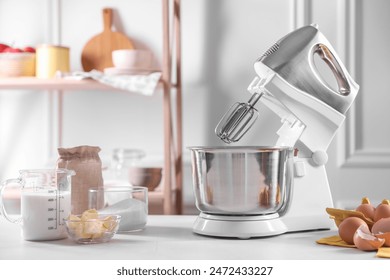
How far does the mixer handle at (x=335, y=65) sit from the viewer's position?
4.47 ft

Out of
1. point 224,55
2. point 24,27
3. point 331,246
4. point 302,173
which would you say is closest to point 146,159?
point 224,55

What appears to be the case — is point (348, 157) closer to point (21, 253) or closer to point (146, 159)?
point (146, 159)

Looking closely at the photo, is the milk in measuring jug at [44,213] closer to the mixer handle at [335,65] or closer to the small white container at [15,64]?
the mixer handle at [335,65]

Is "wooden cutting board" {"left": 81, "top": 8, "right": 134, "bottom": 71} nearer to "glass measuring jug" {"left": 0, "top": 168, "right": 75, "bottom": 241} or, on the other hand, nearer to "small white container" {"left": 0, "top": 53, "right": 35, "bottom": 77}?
"small white container" {"left": 0, "top": 53, "right": 35, "bottom": 77}

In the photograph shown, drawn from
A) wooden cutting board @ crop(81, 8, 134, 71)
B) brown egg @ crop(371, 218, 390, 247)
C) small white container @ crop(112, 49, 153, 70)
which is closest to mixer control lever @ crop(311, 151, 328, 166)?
brown egg @ crop(371, 218, 390, 247)

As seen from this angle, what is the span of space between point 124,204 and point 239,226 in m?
0.25

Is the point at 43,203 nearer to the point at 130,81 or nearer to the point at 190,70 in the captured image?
the point at 130,81

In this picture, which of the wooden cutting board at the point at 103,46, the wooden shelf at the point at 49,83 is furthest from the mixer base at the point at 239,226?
the wooden cutting board at the point at 103,46

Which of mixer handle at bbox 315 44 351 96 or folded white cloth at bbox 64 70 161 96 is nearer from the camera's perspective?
Result: mixer handle at bbox 315 44 351 96

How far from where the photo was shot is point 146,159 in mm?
2775

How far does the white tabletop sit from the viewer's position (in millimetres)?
1039

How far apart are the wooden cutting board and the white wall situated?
56mm

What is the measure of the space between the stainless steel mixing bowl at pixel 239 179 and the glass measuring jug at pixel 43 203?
27cm

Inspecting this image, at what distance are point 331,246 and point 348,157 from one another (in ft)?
5.39
